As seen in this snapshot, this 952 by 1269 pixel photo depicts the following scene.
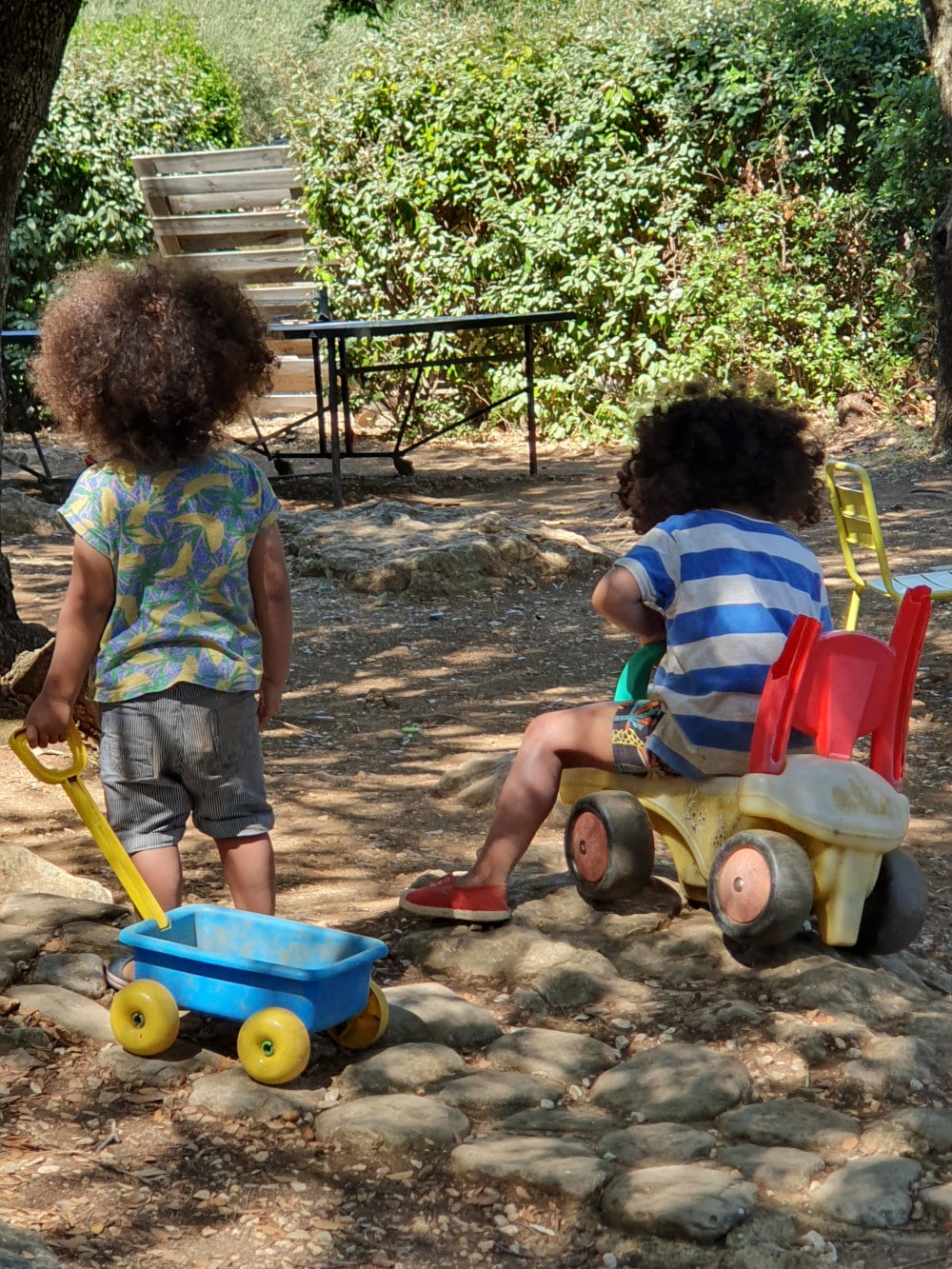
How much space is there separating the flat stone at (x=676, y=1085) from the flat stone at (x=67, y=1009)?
35.7 inches

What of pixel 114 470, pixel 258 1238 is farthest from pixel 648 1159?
pixel 114 470

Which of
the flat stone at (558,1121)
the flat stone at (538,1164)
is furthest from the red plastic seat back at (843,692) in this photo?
the flat stone at (538,1164)

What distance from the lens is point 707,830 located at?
2992 mm

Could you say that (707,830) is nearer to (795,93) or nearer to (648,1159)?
(648,1159)

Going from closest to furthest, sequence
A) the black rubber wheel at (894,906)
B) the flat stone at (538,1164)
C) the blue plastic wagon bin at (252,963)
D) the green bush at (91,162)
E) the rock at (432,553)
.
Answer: the flat stone at (538,1164) < the blue plastic wagon bin at (252,963) < the black rubber wheel at (894,906) < the rock at (432,553) < the green bush at (91,162)

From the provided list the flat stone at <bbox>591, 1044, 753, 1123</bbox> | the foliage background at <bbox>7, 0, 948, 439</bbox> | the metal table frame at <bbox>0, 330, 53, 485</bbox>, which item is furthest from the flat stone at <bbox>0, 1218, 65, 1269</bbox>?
the foliage background at <bbox>7, 0, 948, 439</bbox>

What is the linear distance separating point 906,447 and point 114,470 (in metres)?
7.92

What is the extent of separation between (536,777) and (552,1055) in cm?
68

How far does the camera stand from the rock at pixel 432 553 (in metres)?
6.88

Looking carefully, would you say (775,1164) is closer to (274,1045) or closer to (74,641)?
(274,1045)

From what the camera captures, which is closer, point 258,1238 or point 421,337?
point 258,1238

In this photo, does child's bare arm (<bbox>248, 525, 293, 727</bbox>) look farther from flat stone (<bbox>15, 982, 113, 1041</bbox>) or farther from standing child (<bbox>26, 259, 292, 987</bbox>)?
flat stone (<bbox>15, 982, 113, 1041</bbox>)

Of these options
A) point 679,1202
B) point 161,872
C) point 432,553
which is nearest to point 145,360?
point 161,872

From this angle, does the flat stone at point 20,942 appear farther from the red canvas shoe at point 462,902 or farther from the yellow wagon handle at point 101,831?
the red canvas shoe at point 462,902
